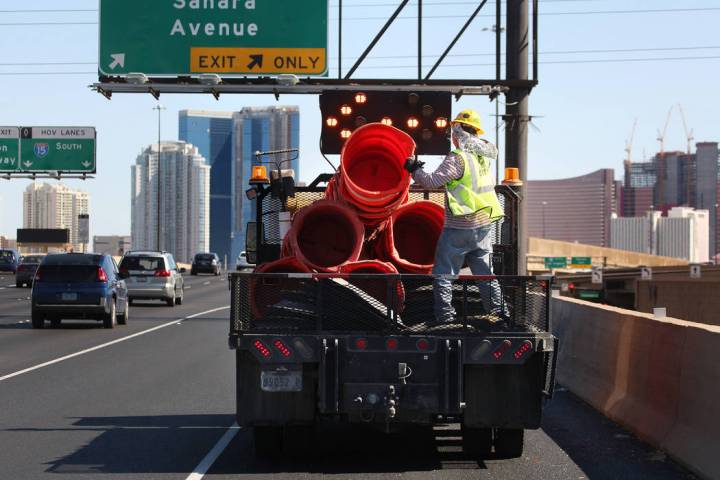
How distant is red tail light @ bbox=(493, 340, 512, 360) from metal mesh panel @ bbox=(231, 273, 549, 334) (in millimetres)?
217

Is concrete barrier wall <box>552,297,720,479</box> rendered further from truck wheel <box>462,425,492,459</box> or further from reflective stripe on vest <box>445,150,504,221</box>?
reflective stripe on vest <box>445,150,504,221</box>

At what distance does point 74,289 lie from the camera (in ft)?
88.3

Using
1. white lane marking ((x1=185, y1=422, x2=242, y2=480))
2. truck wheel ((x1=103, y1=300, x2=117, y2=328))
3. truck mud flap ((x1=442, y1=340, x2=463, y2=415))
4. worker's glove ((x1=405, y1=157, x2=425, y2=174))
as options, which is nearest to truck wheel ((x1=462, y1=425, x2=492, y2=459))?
truck mud flap ((x1=442, y1=340, x2=463, y2=415))

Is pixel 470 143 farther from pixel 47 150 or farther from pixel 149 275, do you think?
pixel 47 150

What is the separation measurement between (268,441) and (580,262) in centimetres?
8724

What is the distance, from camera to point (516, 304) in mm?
9406

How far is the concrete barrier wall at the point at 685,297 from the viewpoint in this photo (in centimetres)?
5288

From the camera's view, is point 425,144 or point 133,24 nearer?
point 425,144

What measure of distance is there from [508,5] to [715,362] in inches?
451

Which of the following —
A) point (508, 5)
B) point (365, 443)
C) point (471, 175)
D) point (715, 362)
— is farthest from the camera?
point (508, 5)

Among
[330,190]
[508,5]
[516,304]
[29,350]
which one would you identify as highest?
[508,5]

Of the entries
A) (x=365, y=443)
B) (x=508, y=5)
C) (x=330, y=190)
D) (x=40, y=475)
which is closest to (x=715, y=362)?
(x=365, y=443)

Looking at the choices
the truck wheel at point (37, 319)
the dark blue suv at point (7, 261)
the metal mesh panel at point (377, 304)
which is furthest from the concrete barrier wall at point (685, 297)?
the metal mesh panel at point (377, 304)

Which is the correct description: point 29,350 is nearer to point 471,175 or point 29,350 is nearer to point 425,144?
point 425,144
